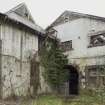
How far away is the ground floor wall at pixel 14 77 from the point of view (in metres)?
13.3

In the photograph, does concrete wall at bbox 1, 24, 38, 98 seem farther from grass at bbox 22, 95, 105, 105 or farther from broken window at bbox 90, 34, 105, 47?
broken window at bbox 90, 34, 105, 47

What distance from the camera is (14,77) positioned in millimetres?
14148

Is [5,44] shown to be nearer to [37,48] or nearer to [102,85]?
[37,48]

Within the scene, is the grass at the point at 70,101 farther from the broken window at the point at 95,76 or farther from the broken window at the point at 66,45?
the broken window at the point at 66,45

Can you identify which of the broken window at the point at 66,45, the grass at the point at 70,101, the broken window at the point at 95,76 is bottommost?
the grass at the point at 70,101

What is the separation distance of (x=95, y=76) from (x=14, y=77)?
247 inches

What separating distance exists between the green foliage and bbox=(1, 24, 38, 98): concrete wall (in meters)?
1.41

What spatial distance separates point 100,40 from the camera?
1709 centimetres

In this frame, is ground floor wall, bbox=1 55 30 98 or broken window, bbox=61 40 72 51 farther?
broken window, bbox=61 40 72 51

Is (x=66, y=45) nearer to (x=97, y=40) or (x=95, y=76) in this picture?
(x=97, y=40)

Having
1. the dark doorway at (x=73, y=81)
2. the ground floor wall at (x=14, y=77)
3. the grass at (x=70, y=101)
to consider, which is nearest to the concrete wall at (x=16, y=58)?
the ground floor wall at (x=14, y=77)

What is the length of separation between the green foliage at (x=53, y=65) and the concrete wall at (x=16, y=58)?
1408 mm

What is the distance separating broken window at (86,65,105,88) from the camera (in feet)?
53.4

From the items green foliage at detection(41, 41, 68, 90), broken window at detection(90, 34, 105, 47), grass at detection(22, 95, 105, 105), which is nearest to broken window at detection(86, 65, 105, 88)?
broken window at detection(90, 34, 105, 47)
